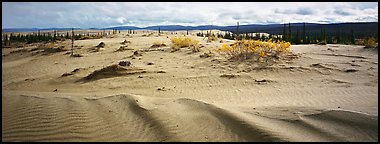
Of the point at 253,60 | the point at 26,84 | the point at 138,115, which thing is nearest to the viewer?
the point at 138,115

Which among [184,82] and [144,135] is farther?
[184,82]

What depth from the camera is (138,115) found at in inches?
140

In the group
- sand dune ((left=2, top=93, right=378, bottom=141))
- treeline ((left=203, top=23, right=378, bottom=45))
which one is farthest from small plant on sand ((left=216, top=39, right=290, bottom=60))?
treeline ((left=203, top=23, right=378, bottom=45))

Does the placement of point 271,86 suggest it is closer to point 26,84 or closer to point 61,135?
point 61,135

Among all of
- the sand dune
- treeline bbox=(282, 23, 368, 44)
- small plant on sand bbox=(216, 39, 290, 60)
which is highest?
treeline bbox=(282, 23, 368, 44)

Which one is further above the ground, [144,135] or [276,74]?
[276,74]

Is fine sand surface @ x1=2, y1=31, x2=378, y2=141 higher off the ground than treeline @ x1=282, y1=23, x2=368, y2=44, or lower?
lower

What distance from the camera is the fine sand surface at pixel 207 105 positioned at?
2961 millimetres

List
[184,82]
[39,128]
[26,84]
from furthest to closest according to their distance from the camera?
1. [26,84]
2. [184,82]
3. [39,128]

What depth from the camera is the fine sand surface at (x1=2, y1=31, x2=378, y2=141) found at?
2.96 m

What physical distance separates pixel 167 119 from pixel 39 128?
4.87 ft

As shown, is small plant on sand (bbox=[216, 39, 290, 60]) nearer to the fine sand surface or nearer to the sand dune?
the fine sand surface

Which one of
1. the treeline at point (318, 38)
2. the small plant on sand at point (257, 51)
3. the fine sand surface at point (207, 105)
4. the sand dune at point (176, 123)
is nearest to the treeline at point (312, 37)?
the treeline at point (318, 38)

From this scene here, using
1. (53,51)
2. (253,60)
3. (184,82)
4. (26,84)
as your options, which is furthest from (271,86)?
(53,51)
